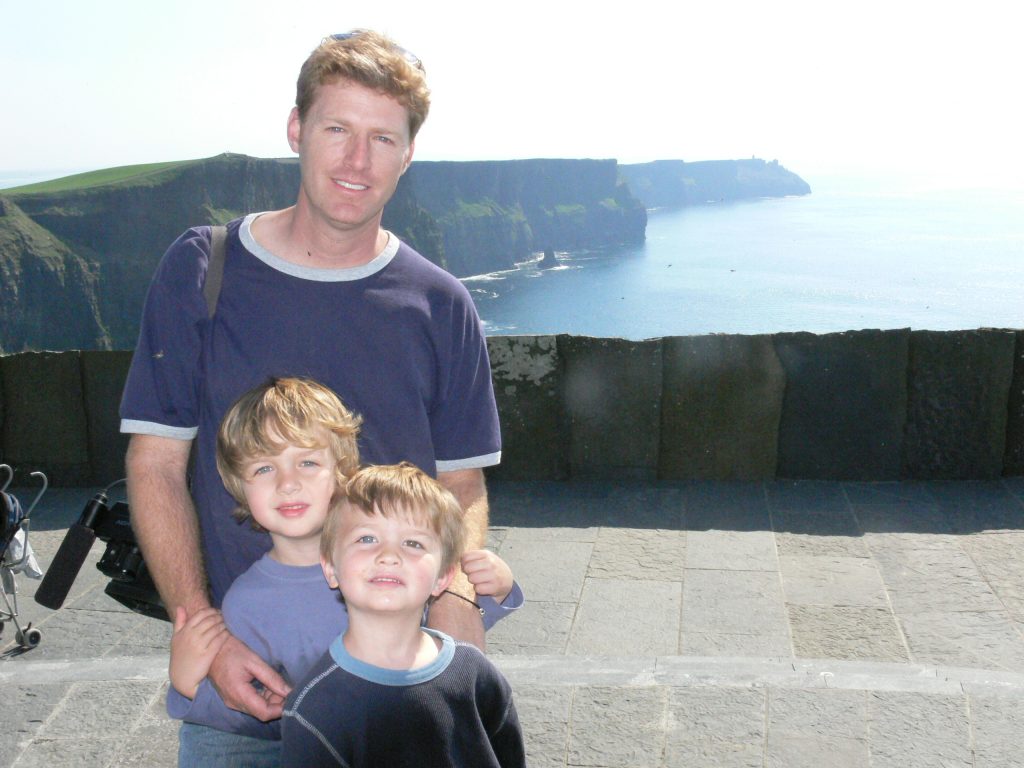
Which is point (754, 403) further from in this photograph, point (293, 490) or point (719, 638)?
point (293, 490)

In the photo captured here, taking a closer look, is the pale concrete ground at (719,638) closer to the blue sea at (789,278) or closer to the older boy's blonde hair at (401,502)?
the older boy's blonde hair at (401,502)

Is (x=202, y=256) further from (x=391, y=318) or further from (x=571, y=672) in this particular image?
(x=571, y=672)

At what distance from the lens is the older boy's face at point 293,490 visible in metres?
1.84

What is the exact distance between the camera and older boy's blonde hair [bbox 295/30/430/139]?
6.22ft

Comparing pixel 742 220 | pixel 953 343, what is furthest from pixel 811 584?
pixel 742 220

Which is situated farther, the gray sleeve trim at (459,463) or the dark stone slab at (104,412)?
the dark stone slab at (104,412)

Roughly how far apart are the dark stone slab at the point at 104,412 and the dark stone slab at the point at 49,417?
5 cm

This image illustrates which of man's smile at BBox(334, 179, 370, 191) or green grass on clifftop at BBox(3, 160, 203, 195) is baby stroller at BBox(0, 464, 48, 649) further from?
green grass on clifftop at BBox(3, 160, 203, 195)

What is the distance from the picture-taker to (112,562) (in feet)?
7.97

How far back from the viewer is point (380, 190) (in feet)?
6.44

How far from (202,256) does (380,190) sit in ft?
1.21

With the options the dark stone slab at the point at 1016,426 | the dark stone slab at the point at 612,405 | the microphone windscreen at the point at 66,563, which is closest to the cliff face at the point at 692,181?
the dark stone slab at the point at 1016,426

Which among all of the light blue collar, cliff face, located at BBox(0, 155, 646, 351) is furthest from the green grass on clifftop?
the light blue collar

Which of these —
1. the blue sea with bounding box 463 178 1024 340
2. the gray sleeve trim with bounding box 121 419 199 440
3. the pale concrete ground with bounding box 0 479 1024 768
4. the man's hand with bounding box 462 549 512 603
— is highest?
the gray sleeve trim with bounding box 121 419 199 440
